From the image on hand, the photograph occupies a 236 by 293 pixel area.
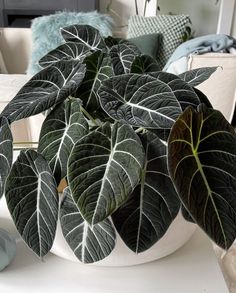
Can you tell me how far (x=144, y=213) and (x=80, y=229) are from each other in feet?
0.33

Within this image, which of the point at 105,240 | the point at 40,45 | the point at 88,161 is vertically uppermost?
the point at 88,161

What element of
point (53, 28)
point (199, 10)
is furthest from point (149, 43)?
point (199, 10)

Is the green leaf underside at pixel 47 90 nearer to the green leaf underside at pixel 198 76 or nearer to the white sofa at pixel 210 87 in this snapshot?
the green leaf underside at pixel 198 76

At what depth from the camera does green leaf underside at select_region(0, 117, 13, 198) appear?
0.50 metres

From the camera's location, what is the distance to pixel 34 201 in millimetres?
492

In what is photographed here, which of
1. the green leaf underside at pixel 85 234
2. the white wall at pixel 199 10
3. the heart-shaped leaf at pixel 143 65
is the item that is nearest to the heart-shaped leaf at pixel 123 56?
the heart-shaped leaf at pixel 143 65

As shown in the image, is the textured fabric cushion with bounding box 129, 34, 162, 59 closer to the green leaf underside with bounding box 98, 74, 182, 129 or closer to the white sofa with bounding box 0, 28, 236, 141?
the white sofa with bounding box 0, 28, 236, 141

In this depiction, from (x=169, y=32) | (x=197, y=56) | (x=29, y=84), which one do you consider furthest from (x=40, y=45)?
(x=29, y=84)

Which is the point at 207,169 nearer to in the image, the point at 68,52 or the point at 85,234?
the point at 85,234

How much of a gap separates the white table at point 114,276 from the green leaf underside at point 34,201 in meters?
0.15

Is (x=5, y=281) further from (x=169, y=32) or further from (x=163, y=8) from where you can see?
(x=163, y=8)

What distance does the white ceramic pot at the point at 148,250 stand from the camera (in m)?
0.57

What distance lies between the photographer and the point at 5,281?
594 millimetres

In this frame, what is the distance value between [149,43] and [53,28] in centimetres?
63
